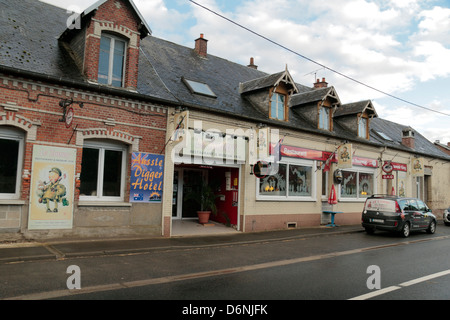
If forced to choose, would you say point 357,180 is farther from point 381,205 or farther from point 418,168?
point 418,168

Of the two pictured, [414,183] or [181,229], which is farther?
[414,183]

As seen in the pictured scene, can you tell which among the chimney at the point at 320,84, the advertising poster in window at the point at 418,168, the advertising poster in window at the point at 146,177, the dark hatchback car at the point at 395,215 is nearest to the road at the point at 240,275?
the advertising poster in window at the point at 146,177

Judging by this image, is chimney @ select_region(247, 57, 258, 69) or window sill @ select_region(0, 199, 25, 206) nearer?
window sill @ select_region(0, 199, 25, 206)

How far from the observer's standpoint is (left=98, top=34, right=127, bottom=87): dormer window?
11613 mm

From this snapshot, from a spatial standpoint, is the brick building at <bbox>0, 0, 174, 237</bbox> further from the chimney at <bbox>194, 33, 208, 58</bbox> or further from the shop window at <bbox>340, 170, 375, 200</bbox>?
the shop window at <bbox>340, 170, 375, 200</bbox>

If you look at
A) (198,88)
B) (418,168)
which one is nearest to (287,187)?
(198,88)

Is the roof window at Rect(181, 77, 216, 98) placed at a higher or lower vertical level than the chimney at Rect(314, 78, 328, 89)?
lower

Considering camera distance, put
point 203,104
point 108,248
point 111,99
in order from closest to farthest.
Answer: point 108,248, point 111,99, point 203,104

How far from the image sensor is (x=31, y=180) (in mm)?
9789

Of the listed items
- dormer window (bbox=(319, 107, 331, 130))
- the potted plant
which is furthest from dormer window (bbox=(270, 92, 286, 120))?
the potted plant

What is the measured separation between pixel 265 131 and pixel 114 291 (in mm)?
9800

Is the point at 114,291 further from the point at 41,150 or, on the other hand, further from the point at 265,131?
the point at 265,131

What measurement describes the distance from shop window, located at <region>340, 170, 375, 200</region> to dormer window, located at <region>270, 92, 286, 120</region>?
541 cm

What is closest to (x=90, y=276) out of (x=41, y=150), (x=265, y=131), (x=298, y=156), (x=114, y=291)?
(x=114, y=291)
